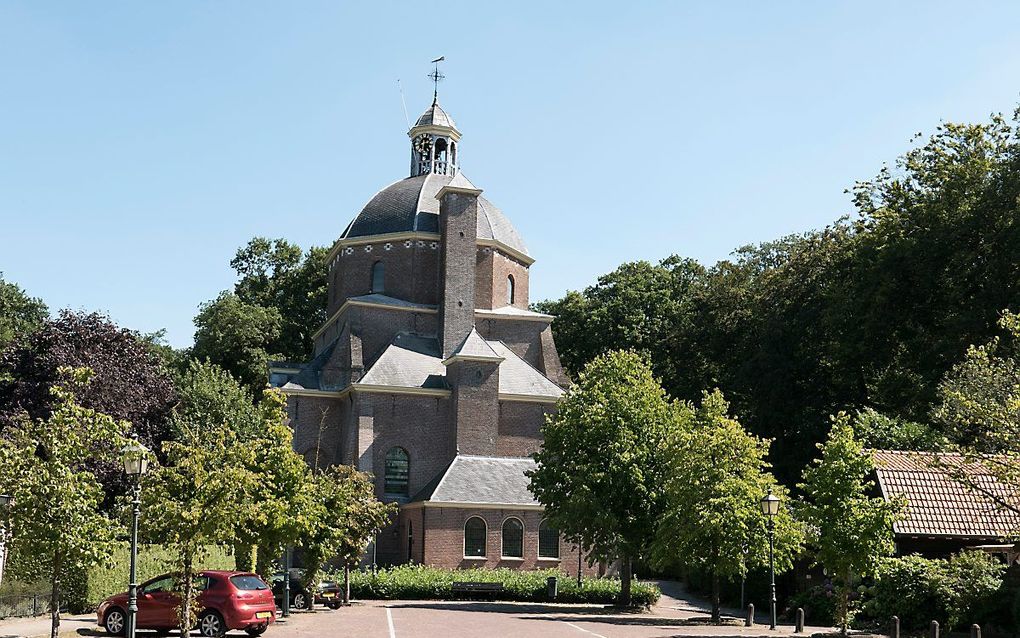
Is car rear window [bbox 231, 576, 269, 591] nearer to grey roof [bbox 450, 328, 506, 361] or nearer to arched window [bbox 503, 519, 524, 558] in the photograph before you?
arched window [bbox 503, 519, 524, 558]

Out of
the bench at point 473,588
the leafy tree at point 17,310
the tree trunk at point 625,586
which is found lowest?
the bench at point 473,588

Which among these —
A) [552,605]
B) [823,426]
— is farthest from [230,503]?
[823,426]

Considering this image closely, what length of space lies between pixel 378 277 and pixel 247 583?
36687 millimetres

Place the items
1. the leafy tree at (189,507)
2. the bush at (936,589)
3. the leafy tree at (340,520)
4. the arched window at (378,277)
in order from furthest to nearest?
the arched window at (378,277) → the leafy tree at (340,520) → the bush at (936,589) → the leafy tree at (189,507)

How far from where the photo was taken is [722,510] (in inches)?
1230

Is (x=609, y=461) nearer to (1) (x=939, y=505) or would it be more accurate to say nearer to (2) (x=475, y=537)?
(1) (x=939, y=505)

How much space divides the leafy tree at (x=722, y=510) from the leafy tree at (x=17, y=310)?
45.5 metres

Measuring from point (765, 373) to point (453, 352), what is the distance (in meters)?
15.2

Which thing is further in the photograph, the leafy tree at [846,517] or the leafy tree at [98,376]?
the leafy tree at [98,376]

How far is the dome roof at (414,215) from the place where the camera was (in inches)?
2344

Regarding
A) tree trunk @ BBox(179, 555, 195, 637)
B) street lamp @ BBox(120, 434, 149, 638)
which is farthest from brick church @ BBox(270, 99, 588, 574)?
street lamp @ BBox(120, 434, 149, 638)

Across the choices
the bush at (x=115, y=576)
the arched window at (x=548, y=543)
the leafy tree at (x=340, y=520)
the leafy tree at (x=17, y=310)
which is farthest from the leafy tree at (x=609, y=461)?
the leafy tree at (x=17, y=310)

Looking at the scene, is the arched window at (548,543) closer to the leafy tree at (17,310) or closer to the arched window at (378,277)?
the arched window at (378,277)

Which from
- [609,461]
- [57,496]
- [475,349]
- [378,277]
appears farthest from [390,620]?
[378,277]
